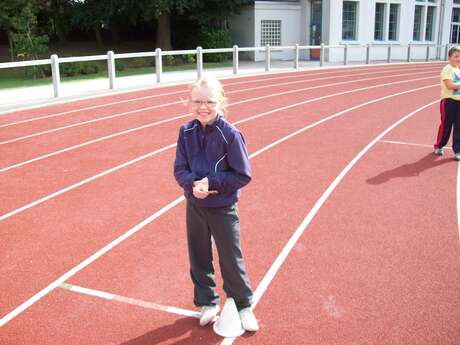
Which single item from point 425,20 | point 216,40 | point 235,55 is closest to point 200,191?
point 235,55

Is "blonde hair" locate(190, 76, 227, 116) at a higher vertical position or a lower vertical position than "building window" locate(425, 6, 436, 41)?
lower

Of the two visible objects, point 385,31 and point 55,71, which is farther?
point 385,31

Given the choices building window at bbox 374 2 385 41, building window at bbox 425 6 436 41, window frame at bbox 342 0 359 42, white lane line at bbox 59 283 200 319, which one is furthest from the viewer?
building window at bbox 425 6 436 41

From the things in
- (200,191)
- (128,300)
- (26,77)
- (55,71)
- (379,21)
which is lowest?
(128,300)

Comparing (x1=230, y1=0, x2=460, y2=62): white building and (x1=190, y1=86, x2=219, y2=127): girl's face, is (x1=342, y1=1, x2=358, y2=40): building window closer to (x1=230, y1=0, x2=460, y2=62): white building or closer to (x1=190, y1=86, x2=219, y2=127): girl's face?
(x1=230, y1=0, x2=460, y2=62): white building

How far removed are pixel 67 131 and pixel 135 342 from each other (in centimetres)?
783

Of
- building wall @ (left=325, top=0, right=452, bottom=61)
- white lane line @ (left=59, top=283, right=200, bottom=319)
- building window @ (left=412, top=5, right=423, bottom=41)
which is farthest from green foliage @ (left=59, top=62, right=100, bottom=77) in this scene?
building window @ (left=412, top=5, right=423, bottom=41)

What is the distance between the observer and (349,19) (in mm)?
32312

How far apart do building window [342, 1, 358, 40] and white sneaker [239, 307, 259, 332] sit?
3064cm

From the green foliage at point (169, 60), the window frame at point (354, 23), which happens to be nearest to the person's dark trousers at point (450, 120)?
the green foliage at point (169, 60)

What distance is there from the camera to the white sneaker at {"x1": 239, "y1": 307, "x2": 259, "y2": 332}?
3618 millimetres

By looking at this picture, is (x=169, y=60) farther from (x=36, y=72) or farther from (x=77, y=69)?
(x=36, y=72)

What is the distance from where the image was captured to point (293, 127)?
10.8m

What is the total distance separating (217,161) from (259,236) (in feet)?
6.78
